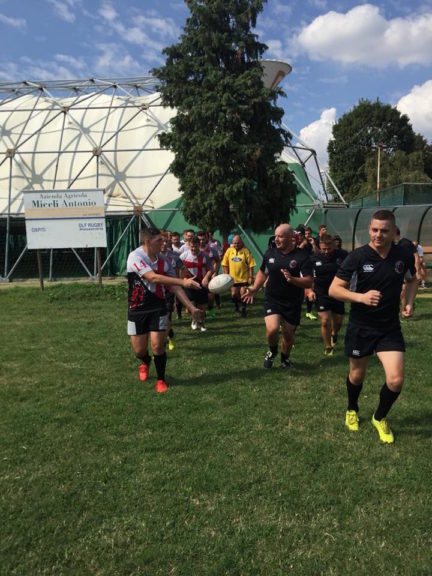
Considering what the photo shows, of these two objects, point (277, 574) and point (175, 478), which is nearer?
point (277, 574)

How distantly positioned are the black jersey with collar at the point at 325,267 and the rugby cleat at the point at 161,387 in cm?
301

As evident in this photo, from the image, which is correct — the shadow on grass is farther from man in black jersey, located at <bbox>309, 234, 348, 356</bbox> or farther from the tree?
the tree

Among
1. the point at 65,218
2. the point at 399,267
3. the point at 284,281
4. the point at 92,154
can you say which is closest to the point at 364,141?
the point at 92,154

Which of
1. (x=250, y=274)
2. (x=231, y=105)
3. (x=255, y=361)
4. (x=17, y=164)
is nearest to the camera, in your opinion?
(x=255, y=361)

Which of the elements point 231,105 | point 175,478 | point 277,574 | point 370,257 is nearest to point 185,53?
point 231,105

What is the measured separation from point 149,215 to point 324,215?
23.2ft

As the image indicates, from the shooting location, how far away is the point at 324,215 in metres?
17.2

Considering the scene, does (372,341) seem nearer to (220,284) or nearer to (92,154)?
(220,284)

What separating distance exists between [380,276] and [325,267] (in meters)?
3.41

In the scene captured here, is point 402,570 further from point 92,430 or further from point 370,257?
point 92,430

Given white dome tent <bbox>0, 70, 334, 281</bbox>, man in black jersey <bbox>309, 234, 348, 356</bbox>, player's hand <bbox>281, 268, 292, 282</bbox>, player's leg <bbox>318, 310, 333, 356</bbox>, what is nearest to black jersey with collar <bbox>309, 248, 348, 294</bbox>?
man in black jersey <bbox>309, 234, 348, 356</bbox>

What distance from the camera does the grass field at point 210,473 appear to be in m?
2.64

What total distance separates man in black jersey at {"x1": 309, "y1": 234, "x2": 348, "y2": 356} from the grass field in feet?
2.03

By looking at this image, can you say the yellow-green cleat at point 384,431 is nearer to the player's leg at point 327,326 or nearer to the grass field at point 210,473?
the grass field at point 210,473
